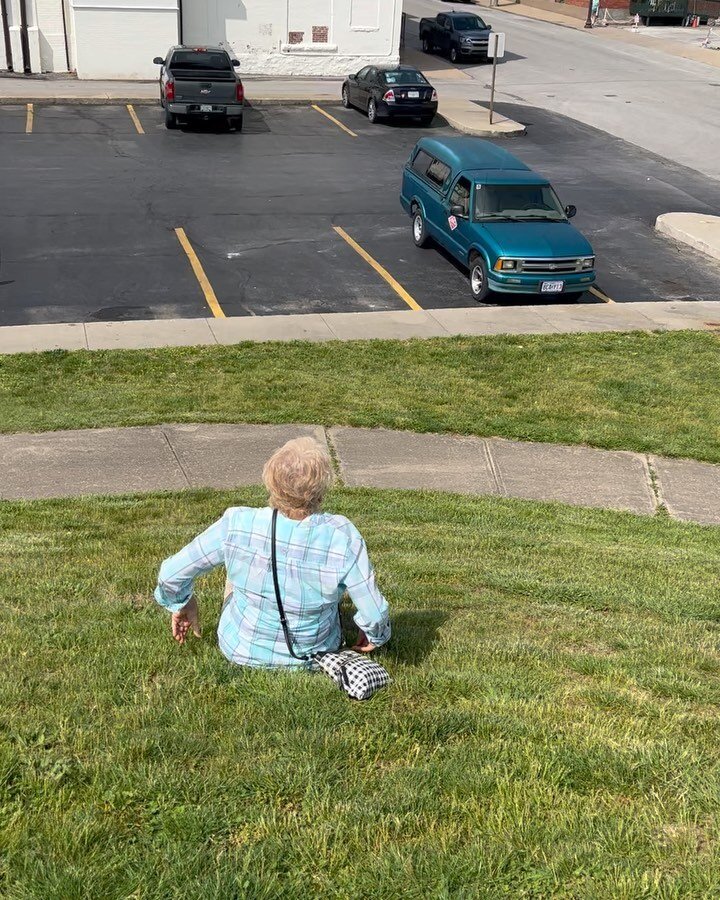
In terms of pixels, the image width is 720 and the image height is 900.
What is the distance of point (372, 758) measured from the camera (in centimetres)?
413

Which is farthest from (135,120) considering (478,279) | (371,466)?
(371,466)

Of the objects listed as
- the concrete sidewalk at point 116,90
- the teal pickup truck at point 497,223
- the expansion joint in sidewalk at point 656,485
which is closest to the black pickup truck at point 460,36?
the concrete sidewalk at point 116,90

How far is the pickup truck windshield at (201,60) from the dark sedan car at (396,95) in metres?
4.34

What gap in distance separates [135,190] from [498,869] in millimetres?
20739

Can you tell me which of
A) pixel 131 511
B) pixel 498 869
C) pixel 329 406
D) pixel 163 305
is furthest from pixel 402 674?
pixel 163 305

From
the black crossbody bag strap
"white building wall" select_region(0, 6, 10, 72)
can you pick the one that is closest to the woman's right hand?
the black crossbody bag strap

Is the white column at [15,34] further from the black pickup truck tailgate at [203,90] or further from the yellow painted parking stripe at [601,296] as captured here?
the yellow painted parking stripe at [601,296]

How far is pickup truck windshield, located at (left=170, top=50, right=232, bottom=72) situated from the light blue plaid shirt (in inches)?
1083

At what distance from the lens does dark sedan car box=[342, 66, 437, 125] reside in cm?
3052

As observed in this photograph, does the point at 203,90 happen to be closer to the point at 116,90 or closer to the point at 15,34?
the point at 116,90

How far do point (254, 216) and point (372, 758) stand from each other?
17654 millimetres

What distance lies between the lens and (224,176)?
23.9 meters

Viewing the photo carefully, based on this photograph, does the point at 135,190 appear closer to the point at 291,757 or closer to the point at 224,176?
the point at 224,176

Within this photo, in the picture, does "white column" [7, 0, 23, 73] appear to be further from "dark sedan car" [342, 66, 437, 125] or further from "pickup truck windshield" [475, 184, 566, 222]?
"pickup truck windshield" [475, 184, 566, 222]
